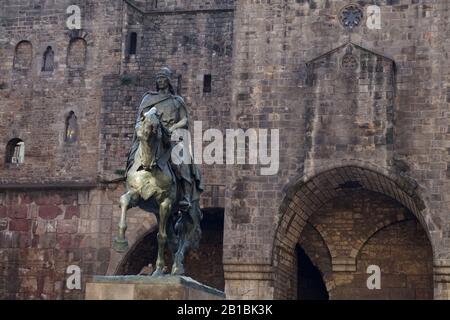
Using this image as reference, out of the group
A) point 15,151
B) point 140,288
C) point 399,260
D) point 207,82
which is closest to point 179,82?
point 207,82

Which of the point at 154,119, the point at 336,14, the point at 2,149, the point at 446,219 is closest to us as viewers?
the point at 154,119

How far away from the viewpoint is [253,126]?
23.7m

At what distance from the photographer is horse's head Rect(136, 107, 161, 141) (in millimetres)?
14695

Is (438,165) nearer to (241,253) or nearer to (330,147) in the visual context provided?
(330,147)

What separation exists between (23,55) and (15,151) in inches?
98.9

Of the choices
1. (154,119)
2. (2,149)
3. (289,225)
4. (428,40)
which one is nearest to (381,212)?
(289,225)

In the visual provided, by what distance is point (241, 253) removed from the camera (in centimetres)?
2328

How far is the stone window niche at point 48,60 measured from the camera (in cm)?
2778

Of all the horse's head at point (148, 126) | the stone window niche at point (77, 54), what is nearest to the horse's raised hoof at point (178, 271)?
the horse's head at point (148, 126)

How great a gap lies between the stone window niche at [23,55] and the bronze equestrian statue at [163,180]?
1241 cm

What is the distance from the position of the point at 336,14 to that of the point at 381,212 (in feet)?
16.3

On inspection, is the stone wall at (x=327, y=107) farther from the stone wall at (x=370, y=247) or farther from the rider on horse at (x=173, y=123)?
the rider on horse at (x=173, y=123)

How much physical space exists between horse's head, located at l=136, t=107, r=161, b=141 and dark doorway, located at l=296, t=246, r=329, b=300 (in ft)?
42.1

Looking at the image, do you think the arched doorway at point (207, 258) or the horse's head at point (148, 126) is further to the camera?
the arched doorway at point (207, 258)
